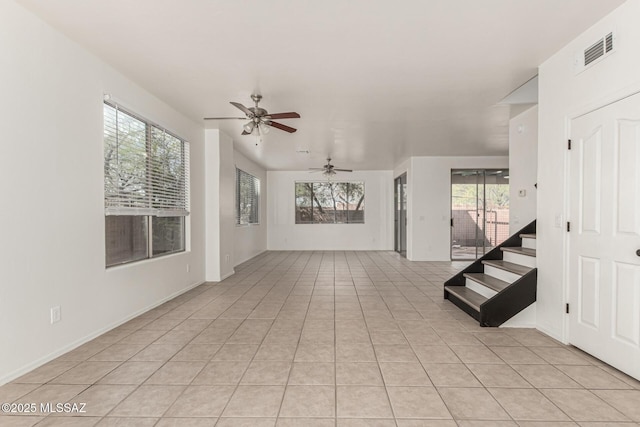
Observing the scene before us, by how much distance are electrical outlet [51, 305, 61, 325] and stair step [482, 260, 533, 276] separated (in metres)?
4.46

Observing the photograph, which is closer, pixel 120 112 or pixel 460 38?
pixel 460 38

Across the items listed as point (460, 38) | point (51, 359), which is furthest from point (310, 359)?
point (460, 38)

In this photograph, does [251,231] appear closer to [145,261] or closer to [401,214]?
[401,214]

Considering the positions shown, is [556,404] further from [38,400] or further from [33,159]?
[33,159]

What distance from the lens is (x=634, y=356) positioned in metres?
2.39

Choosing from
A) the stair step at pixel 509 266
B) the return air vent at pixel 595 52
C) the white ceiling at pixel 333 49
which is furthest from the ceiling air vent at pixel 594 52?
the stair step at pixel 509 266

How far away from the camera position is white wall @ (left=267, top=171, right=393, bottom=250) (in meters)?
10.8

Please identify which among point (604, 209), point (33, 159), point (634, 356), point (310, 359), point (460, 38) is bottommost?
point (310, 359)

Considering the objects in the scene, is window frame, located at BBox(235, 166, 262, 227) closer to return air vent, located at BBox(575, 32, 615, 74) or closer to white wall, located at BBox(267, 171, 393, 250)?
white wall, located at BBox(267, 171, 393, 250)

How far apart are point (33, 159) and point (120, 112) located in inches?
52.5

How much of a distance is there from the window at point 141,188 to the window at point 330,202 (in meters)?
6.00

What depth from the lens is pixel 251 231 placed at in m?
9.40

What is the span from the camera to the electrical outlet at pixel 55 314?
2.71 meters

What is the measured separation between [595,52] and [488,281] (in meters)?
2.59
